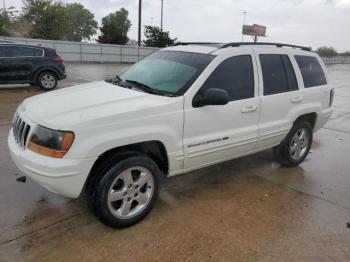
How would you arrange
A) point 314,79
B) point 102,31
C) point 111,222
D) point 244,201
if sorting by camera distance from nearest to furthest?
1. point 111,222
2. point 244,201
3. point 314,79
4. point 102,31

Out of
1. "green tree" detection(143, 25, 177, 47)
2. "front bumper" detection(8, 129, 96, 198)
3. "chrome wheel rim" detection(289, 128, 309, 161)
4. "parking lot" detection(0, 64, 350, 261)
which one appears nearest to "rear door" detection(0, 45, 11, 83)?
"parking lot" detection(0, 64, 350, 261)

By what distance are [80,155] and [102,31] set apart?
3913 centimetres

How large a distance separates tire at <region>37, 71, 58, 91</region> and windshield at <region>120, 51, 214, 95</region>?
26.7 ft

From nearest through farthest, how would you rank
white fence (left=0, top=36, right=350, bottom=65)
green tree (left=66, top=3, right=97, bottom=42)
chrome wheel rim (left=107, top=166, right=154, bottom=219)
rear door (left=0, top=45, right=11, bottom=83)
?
1. chrome wheel rim (left=107, top=166, right=154, bottom=219)
2. rear door (left=0, top=45, right=11, bottom=83)
3. white fence (left=0, top=36, right=350, bottom=65)
4. green tree (left=66, top=3, right=97, bottom=42)

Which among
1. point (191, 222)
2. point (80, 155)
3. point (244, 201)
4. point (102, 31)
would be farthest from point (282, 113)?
point (102, 31)

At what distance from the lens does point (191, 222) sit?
3.58 meters

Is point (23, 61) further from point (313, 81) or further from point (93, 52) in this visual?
point (93, 52)

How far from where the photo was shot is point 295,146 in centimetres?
525

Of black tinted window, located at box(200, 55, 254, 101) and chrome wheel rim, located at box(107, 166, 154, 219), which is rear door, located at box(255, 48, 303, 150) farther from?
chrome wheel rim, located at box(107, 166, 154, 219)

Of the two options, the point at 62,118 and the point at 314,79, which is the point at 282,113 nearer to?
the point at 314,79

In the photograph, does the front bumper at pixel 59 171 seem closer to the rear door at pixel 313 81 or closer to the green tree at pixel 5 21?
the rear door at pixel 313 81

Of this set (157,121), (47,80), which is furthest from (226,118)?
(47,80)

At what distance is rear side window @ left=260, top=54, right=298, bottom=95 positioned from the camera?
4501mm

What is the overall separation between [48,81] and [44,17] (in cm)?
2632
